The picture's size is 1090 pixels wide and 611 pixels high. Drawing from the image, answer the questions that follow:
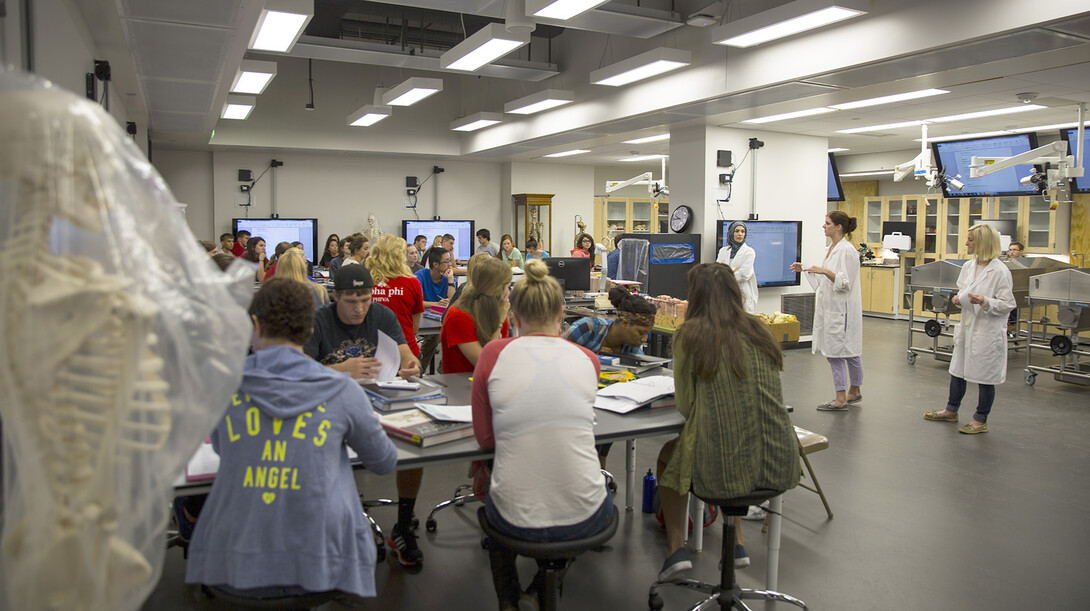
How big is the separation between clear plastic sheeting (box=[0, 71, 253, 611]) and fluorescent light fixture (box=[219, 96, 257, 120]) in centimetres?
761

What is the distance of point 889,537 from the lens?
3541 millimetres

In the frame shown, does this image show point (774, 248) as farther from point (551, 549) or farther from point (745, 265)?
point (551, 549)

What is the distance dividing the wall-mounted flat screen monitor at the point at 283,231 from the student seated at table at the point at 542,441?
31.4 feet

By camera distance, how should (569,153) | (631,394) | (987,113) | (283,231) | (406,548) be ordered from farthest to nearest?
(569,153) < (283,231) < (987,113) < (406,548) < (631,394)

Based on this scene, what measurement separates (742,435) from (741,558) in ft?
2.89

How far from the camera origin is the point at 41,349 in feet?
3.44

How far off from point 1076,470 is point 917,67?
2.92m

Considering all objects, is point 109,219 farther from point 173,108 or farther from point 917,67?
point 173,108

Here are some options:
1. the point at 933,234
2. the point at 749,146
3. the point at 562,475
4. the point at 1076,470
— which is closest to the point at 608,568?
the point at 562,475

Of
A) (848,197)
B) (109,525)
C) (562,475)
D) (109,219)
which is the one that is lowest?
(562,475)

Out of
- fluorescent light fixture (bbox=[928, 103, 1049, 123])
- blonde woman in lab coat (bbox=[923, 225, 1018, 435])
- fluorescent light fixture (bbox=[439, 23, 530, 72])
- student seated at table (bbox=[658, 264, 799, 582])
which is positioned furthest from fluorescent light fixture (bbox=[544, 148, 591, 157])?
student seated at table (bbox=[658, 264, 799, 582])

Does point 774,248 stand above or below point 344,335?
above

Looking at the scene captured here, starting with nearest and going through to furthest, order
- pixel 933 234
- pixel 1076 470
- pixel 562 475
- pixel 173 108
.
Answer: pixel 562 475 < pixel 1076 470 < pixel 173 108 < pixel 933 234

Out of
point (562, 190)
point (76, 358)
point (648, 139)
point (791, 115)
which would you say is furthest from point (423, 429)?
point (562, 190)
